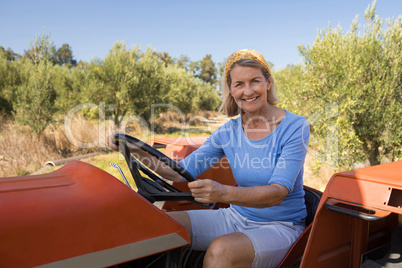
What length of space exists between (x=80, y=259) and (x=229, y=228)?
0.89 m

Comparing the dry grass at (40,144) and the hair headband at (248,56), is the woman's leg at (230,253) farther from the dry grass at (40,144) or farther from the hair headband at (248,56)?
the dry grass at (40,144)

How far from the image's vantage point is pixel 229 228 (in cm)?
166

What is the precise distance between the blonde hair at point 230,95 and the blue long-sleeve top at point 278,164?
21 centimetres

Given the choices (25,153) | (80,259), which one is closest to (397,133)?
(80,259)

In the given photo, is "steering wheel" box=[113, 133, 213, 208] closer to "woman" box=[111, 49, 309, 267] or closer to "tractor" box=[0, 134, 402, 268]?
"tractor" box=[0, 134, 402, 268]

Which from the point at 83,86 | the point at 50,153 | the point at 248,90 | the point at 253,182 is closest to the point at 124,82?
the point at 83,86

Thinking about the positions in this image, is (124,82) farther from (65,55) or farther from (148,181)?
(65,55)

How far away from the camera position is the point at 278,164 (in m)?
1.53

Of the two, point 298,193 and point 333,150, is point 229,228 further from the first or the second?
point 333,150

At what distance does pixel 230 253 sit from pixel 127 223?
493mm

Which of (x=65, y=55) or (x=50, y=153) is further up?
(x=65, y=55)

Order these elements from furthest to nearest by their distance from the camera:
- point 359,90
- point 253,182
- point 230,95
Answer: point 359,90 < point 230,95 < point 253,182

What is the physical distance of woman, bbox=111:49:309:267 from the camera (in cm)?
135

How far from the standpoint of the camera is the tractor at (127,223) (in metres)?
0.95
